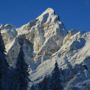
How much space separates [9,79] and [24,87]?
19.9 meters

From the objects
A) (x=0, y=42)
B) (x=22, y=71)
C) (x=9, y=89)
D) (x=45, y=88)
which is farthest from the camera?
(x=45, y=88)

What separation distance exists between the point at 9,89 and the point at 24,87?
14.6m

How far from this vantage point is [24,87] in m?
88.2

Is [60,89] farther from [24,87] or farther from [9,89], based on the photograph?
[9,89]

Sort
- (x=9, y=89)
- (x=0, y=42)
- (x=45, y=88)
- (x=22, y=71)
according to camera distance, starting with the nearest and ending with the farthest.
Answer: (x=0, y=42), (x=22, y=71), (x=9, y=89), (x=45, y=88)

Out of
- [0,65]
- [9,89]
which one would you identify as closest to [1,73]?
[0,65]

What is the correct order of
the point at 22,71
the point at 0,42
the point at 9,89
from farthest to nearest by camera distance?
the point at 9,89 < the point at 22,71 < the point at 0,42

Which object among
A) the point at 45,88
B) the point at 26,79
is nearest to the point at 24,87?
the point at 26,79

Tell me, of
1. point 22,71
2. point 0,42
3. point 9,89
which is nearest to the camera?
point 0,42

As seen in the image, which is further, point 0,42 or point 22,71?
point 22,71

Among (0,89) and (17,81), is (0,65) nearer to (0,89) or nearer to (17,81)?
(0,89)

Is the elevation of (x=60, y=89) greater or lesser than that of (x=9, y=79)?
lesser

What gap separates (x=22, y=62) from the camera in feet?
279

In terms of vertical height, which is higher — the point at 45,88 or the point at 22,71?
the point at 45,88
